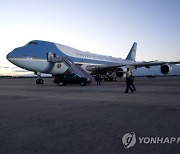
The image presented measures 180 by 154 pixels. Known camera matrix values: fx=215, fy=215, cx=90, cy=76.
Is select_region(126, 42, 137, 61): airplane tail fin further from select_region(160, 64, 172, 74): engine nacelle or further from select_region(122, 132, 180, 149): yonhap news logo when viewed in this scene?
select_region(122, 132, 180, 149): yonhap news logo

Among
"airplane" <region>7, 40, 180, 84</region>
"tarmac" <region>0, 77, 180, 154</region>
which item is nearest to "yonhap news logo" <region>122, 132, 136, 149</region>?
"tarmac" <region>0, 77, 180, 154</region>

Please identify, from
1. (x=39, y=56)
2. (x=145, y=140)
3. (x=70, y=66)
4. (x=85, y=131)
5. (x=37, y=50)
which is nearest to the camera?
(x=145, y=140)

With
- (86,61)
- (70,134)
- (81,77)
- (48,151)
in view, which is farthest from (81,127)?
(86,61)

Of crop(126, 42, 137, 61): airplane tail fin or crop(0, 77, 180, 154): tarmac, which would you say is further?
crop(126, 42, 137, 61): airplane tail fin

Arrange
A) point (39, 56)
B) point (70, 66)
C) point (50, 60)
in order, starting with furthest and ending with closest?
point (70, 66)
point (50, 60)
point (39, 56)

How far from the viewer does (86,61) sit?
96.6ft

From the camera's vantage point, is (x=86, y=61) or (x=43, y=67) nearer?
(x=43, y=67)

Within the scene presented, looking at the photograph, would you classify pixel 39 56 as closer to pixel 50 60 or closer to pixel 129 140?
pixel 50 60

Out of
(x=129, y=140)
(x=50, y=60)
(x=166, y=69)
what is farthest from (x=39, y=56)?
(x=129, y=140)

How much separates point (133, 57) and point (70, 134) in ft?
150

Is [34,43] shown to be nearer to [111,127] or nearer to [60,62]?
[60,62]

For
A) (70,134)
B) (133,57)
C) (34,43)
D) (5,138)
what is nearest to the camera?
(5,138)

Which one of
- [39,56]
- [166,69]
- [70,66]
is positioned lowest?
[166,69]

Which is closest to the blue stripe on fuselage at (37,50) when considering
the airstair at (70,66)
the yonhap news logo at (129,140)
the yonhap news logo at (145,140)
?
the airstair at (70,66)
